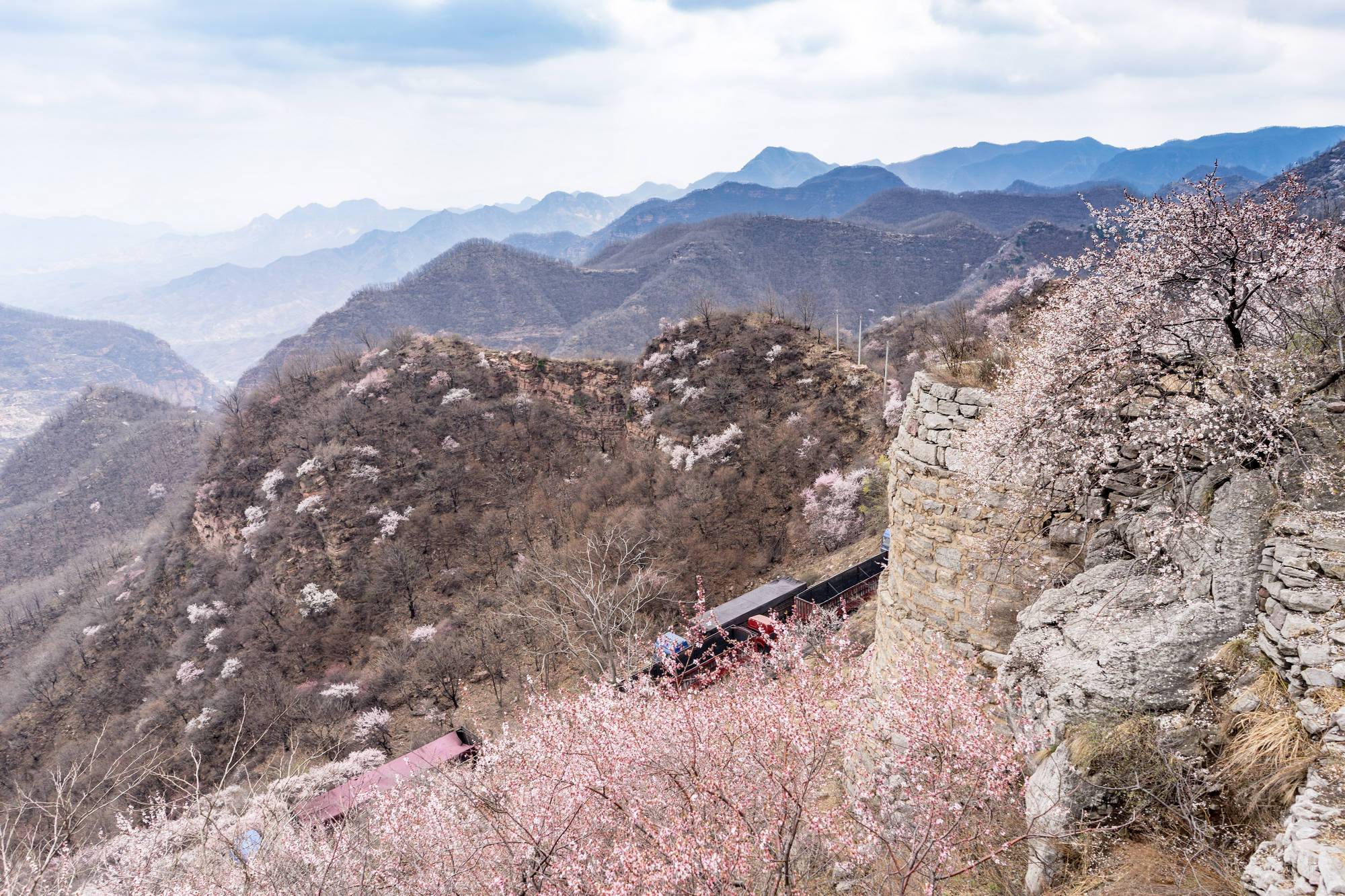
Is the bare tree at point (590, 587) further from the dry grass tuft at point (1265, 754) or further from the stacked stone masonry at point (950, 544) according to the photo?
the dry grass tuft at point (1265, 754)

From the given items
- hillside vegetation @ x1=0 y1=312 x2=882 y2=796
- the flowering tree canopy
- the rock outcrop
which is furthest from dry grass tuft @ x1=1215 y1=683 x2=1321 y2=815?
hillside vegetation @ x1=0 y1=312 x2=882 y2=796

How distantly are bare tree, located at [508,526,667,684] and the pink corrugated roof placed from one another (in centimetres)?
368

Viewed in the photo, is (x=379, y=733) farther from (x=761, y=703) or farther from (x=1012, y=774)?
(x=1012, y=774)

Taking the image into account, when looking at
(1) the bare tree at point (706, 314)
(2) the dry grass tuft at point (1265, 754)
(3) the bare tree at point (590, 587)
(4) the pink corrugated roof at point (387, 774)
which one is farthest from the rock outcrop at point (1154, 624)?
(1) the bare tree at point (706, 314)

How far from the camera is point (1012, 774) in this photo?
480 centimetres

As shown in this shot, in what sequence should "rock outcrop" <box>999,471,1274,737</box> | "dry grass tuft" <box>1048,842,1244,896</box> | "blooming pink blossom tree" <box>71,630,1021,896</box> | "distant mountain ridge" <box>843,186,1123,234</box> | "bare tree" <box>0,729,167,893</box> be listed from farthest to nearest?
"distant mountain ridge" <box>843,186,1123,234</box> → "bare tree" <box>0,729,167,893</box> → "blooming pink blossom tree" <box>71,630,1021,896</box> → "rock outcrop" <box>999,471,1274,737</box> → "dry grass tuft" <box>1048,842,1244,896</box>

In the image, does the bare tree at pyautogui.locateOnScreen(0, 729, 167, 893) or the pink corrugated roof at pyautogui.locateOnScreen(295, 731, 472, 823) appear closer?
the pink corrugated roof at pyautogui.locateOnScreen(295, 731, 472, 823)

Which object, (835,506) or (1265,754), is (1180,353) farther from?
(835,506)

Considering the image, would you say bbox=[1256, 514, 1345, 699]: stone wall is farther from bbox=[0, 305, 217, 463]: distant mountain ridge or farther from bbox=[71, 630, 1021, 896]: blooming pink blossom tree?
bbox=[0, 305, 217, 463]: distant mountain ridge

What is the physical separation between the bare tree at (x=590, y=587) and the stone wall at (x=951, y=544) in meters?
10.6

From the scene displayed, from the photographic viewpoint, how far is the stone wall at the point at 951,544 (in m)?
5.59

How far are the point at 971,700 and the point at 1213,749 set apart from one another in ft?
6.00

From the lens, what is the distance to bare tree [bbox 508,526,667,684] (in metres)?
18.1

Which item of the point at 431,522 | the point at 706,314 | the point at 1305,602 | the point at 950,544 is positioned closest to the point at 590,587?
the point at 950,544
